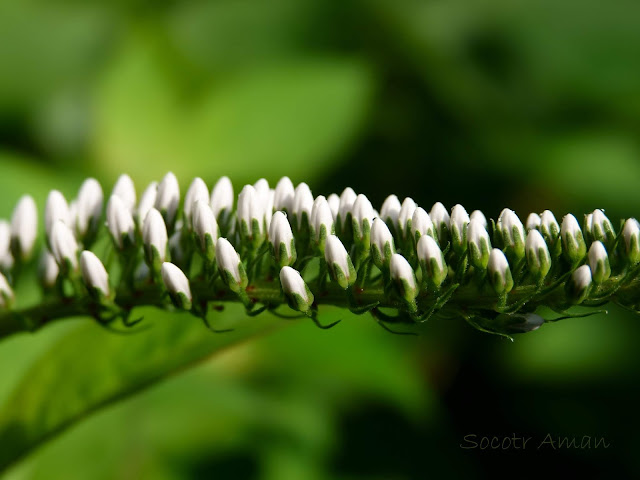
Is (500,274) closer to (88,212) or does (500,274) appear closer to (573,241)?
(573,241)

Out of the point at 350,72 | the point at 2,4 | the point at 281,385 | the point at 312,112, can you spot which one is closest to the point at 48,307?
the point at 281,385

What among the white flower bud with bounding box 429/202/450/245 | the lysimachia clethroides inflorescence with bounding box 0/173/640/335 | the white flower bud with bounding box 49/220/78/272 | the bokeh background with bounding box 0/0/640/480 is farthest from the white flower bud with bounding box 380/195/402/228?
the bokeh background with bounding box 0/0/640/480

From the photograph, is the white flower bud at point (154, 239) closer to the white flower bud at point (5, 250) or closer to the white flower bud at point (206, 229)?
the white flower bud at point (206, 229)

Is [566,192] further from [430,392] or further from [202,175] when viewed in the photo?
[202,175]

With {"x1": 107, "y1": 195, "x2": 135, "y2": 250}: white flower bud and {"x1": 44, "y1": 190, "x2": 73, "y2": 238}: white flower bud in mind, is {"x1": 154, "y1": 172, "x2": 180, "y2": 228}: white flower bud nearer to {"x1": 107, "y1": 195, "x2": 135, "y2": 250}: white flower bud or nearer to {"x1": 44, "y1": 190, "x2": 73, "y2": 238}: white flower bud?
{"x1": 107, "y1": 195, "x2": 135, "y2": 250}: white flower bud

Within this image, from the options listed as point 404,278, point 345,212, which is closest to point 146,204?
point 345,212
